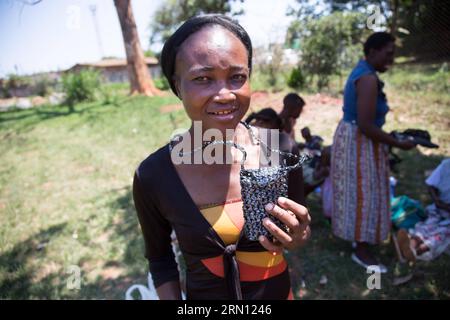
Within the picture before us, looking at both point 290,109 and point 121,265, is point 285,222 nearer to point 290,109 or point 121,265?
point 290,109

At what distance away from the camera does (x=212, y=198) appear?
4.14ft

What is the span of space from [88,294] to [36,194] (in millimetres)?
3300

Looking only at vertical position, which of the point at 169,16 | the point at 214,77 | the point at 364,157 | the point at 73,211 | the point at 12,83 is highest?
the point at 169,16

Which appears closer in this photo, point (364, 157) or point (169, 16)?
point (364, 157)

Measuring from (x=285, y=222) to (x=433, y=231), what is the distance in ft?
9.40

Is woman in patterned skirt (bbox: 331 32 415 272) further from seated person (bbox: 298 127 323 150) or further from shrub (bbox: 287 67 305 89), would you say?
shrub (bbox: 287 67 305 89)

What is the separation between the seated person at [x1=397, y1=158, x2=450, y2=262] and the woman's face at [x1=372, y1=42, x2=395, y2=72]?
1375 millimetres

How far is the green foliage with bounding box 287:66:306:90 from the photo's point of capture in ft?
35.9

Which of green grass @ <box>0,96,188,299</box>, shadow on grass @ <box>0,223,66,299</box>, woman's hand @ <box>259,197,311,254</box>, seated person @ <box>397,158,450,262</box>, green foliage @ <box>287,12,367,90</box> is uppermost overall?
green foliage @ <box>287,12,367,90</box>

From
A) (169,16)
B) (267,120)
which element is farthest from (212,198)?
(169,16)

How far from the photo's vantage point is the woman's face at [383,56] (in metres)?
2.64

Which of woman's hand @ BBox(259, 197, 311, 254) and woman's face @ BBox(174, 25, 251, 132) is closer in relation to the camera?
woman's hand @ BBox(259, 197, 311, 254)

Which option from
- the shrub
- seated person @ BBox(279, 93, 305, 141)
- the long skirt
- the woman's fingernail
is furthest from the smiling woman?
the shrub
